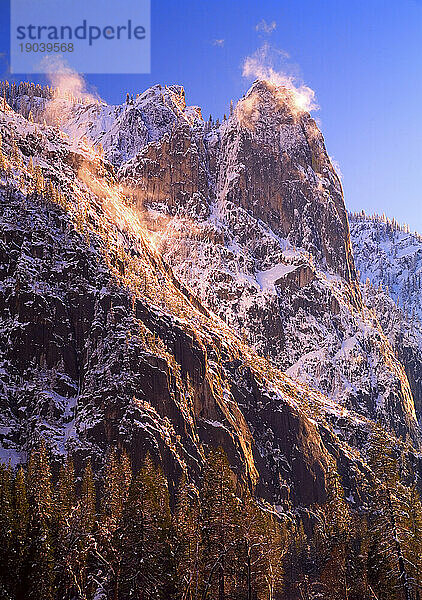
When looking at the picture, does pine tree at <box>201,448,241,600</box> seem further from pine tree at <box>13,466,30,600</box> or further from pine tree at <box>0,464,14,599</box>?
pine tree at <box>0,464,14,599</box>

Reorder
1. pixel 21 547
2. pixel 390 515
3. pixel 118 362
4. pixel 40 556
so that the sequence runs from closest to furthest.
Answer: pixel 390 515 < pixel 40 556 < pixel 21 547 < pixel 118 362

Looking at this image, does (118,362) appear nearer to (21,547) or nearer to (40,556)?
(21,547)

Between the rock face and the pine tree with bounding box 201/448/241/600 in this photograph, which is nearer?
the pine tree with bounding box 201/448/241/600

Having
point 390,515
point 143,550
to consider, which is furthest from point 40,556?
point 390,515

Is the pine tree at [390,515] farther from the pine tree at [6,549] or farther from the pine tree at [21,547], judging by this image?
the pine tree at [6,549]

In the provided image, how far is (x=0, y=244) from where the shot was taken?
141 meters

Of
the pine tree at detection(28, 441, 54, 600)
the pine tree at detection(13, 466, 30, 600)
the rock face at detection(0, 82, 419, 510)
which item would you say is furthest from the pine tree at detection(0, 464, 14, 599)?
the rock face at detection(0, 82, 419, 510)

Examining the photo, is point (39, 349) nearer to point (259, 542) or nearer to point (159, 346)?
point (159, 346)

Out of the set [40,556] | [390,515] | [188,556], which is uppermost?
[390,515]

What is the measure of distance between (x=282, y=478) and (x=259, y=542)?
92.6 m

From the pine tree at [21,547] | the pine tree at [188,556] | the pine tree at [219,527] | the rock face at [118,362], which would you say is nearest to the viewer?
the pine tree at [219,527]

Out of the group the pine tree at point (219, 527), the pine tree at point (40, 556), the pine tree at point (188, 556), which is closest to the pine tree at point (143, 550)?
the pine tree at point (188, 556)

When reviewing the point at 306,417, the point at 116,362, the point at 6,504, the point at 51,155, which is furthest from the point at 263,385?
the point at 6,504

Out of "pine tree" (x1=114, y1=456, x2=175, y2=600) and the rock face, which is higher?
the rock face
